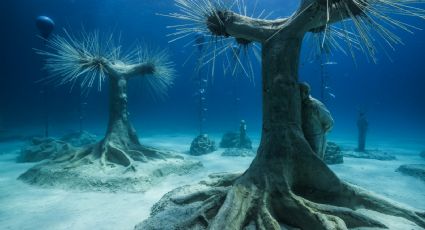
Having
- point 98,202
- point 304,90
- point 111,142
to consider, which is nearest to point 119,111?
point 111,142

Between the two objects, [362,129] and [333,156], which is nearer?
[333,156]

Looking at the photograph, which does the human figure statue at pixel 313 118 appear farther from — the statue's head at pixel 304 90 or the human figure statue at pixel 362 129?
the human figure statue at pixel 362 129

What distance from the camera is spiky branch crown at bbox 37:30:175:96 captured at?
7.56 metres

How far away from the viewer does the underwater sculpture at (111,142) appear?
699cm

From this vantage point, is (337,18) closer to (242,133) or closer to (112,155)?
(112,155)

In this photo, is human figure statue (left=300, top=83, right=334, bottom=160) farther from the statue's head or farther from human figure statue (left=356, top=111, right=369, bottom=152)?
human figure statue (left=356, top=111, right=369, bottom=152)

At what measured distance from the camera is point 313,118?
357 centimetres

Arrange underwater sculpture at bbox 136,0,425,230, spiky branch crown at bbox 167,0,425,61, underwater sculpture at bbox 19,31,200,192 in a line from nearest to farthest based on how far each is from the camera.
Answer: spiky branch crown at bbox 167,0,425,61, underwater sculpture at bbox 136,0,425,230, underwater sculpture at bbox 19,31,200,192

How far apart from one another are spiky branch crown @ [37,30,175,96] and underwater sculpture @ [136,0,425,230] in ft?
16.8

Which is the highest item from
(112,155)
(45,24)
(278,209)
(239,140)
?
(45,24)

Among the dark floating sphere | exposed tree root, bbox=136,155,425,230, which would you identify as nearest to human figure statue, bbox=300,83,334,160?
exposed tree root, bbox=136,155,425,230

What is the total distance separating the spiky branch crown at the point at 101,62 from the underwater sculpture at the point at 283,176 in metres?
5.13

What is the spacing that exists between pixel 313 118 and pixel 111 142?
6.64 metres

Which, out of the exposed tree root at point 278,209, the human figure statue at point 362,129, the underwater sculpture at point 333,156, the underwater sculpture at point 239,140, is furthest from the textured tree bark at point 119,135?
the human figure statue at point 362,129
